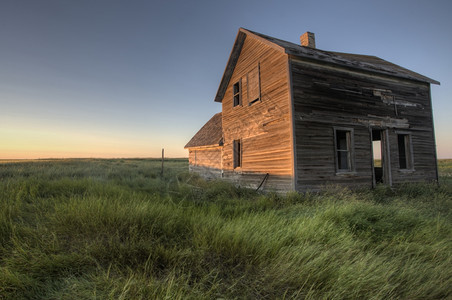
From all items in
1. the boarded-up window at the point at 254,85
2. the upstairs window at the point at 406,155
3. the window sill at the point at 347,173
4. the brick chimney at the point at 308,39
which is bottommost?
the window sill at the point at 347,173

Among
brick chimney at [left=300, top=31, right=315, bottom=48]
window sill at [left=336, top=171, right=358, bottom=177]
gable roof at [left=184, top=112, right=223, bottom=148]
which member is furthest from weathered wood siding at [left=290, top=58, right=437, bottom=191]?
gable roof at [left=184, top=112, right=223, bottom=148]

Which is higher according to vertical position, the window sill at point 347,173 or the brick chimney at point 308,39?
the brick chimney at point 308,39

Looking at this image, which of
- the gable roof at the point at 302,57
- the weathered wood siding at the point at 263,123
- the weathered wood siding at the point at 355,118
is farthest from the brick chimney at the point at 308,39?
the weathered wood siding at the point at 355,118

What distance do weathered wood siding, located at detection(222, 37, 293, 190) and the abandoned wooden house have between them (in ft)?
0.13

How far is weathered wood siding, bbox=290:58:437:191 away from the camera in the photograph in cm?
809

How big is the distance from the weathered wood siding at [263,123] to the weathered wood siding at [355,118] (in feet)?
1.62

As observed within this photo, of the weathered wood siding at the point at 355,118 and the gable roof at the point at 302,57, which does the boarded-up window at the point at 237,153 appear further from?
the weathered wood siding at the point at 355,118

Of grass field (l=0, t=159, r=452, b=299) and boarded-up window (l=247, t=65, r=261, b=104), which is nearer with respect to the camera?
grass field (l=0, t=159, r=452, b=299)

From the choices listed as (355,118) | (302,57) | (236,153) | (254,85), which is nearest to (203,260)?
(302,57)

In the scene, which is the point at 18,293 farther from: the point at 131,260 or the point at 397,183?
the point at 397,183

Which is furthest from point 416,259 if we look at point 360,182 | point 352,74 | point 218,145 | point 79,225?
point 218,145

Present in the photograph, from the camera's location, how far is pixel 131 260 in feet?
8.50

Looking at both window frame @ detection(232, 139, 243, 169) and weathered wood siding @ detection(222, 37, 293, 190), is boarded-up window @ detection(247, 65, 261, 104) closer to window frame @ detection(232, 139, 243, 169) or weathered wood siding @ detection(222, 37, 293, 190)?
weathered wood siding @ detection(222, 37, 293, 190)

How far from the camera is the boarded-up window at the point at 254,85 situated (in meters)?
9.99
